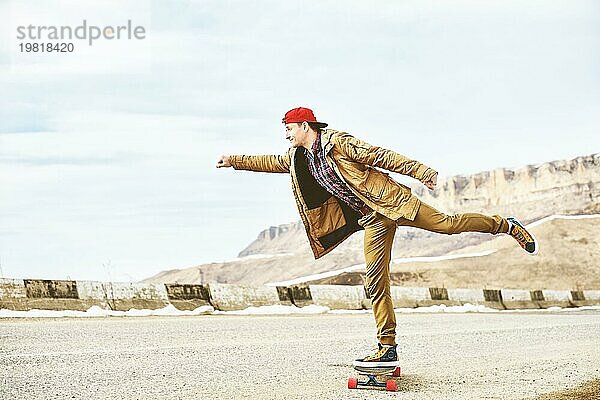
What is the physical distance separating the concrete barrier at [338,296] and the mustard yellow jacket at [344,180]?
993 cm

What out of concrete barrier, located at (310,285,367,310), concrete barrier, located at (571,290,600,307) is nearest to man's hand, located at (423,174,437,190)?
concrete barrier, located at (310,285,367,310)

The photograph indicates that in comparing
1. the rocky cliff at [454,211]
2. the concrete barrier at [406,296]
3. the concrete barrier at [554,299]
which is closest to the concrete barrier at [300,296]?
the concrete barrier at [406,296]

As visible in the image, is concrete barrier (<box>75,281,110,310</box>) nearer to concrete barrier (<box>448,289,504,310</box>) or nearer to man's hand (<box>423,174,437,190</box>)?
man's hand (<box>423,174,437,190</box>)

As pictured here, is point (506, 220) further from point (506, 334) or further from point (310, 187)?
point (506, 334)

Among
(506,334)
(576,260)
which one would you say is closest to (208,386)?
(506,334)

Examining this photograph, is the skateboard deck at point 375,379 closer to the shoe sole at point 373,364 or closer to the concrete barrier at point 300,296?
the shoe sole at point 373,364

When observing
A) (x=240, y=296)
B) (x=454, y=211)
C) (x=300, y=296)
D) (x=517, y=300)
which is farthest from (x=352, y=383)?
(x=454, y=211)

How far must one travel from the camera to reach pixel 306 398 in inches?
249

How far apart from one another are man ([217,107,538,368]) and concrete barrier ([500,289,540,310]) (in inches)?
541

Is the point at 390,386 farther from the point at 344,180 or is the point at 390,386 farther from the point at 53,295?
the point at 53,295

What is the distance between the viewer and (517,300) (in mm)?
20922

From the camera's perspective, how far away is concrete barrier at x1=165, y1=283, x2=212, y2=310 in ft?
48.9

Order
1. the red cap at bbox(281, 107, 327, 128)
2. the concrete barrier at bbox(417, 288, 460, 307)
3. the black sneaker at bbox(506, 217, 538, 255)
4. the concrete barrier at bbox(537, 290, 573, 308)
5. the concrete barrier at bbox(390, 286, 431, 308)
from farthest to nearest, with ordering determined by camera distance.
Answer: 1. the concrete barrier at bbox(537, 290, 573, 308)
2. the concrete barrier at bbox(417, 288, 460, 307)
3. the concrete barrier at bbox(390, 286, 431, 308)
4. the black sneaker at bbox(506, 217, 538, 255)
5. the red cap at bbox(281, 107, 327, 128)

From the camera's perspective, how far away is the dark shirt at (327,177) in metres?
7.14
